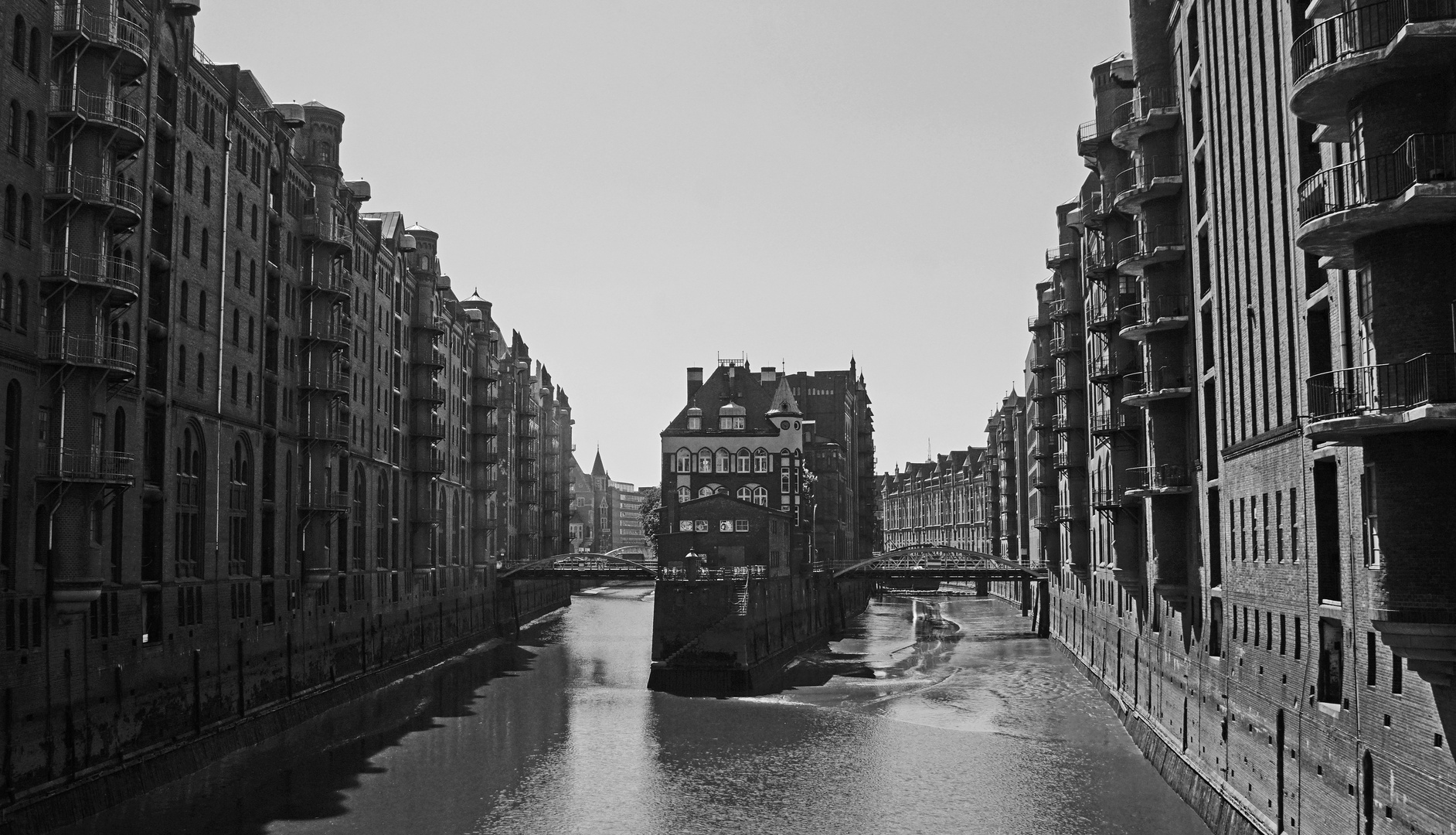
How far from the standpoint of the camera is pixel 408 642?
7369 centimetres

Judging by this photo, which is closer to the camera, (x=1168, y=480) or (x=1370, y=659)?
(x=1370, y=659)

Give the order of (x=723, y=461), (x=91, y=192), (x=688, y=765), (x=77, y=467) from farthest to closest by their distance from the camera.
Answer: (x=723, y=461)
(x=688, y=765)
(x=91, y=192)
(x=77, y=467)

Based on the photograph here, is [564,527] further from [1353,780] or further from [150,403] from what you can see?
[1353,780]

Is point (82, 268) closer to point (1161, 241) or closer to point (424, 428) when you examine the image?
point (1161, 241)

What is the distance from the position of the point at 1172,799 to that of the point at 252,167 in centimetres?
4088

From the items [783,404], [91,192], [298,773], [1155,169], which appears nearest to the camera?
[91,192]

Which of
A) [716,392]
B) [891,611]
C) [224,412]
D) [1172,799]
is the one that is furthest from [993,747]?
[891,611]

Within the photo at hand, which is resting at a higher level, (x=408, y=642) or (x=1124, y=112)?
(x=1124, y=112)

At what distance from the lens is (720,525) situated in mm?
78562

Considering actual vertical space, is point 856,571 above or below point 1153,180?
below

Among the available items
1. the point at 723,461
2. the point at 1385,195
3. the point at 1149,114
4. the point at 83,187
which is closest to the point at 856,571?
the point at 723,461

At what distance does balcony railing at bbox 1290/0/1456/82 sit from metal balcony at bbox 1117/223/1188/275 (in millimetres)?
18840

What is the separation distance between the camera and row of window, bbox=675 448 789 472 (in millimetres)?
101375

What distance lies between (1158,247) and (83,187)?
103 feet
